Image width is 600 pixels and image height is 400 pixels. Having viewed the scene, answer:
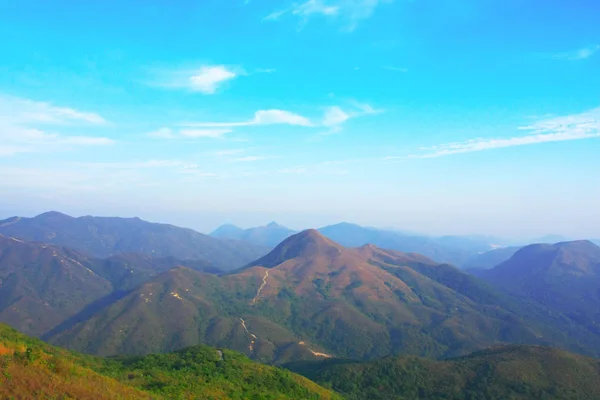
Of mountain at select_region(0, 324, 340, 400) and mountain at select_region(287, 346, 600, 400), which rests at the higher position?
mountain at select_region(0, 324, 340, 400)

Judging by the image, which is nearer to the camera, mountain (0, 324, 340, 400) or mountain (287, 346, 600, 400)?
mountain (0, 324, 340, 400)

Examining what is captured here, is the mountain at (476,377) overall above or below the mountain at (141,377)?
below

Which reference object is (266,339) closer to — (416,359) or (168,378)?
(416,359)

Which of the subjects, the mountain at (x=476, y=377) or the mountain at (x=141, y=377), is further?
the mountain at (x=476, y=377)

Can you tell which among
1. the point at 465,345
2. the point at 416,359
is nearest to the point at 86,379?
the point at 416,359
